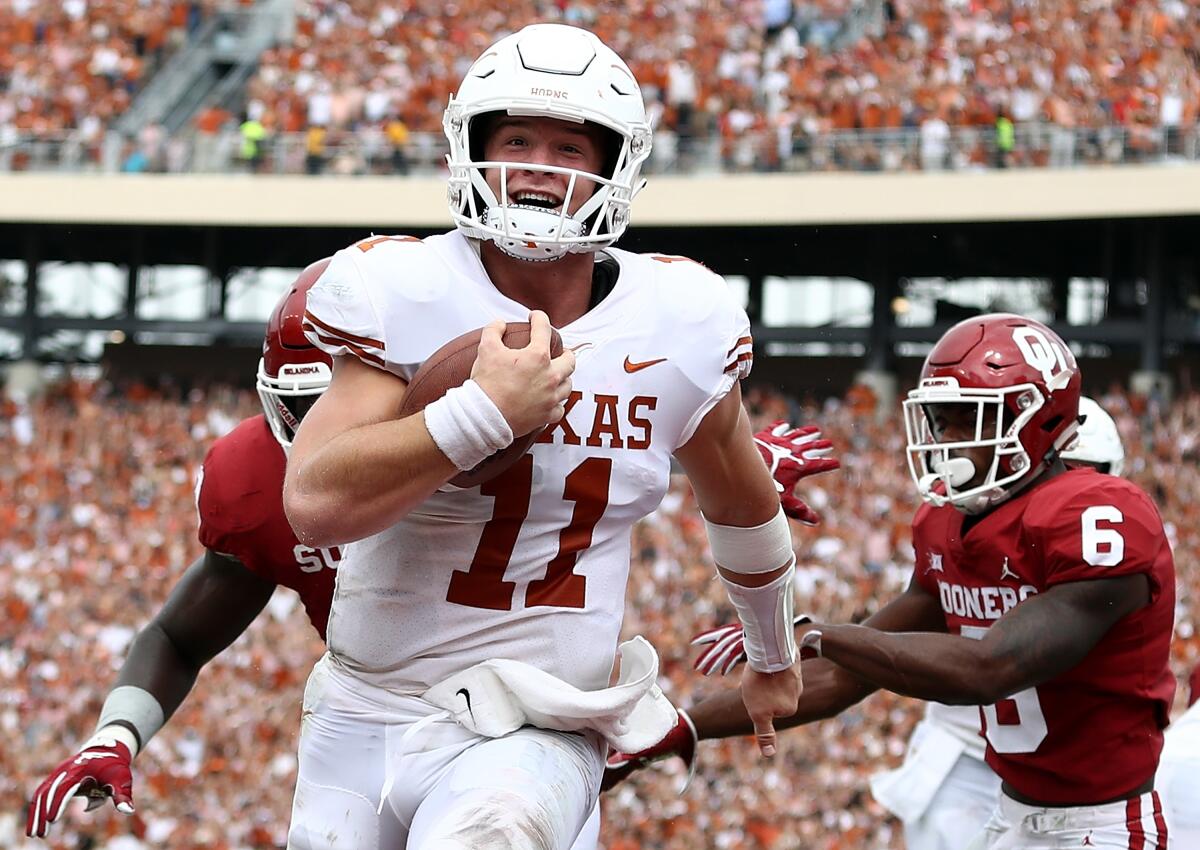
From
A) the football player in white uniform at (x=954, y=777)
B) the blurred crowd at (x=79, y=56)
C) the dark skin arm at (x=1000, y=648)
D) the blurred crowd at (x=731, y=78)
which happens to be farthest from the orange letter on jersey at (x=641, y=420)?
the blurred crowd at (x=79, y=56)

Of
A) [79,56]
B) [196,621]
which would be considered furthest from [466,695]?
[79,56]

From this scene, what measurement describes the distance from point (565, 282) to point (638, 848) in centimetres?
713

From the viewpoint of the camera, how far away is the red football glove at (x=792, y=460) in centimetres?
384

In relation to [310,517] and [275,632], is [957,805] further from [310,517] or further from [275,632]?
[275,632]

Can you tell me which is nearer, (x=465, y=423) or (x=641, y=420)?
(x=465, y=423)

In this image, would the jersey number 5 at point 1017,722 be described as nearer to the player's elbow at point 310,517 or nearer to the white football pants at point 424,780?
the white football pants at point 424,780

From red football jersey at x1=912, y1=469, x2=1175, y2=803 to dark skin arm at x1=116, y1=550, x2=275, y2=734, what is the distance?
5.77ft

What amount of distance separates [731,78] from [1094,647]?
39.7ft

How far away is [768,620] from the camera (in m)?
3.49

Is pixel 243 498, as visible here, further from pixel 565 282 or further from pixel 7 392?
pixel 7 392

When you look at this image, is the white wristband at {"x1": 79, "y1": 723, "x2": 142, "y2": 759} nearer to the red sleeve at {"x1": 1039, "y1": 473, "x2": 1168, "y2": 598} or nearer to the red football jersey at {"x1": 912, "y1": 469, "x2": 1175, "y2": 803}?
the red football jersey at {"x1": 912, "y1": 469, "x2": 1175, "y2": 803}

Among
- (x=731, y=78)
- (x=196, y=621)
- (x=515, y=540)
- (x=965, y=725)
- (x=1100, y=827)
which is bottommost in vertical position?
(x=731, y=78)

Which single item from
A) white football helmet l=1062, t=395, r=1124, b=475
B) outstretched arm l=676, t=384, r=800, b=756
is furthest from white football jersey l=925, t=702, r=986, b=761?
outstretched arm l=676, t=384, r=800, b=756

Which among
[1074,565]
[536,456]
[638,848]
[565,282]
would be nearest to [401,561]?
[536,456]
